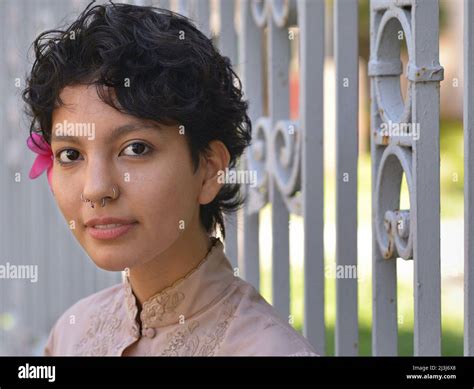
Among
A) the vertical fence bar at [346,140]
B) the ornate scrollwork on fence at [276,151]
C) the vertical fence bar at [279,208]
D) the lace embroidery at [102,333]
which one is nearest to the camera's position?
the lace embroidery at [102,333]

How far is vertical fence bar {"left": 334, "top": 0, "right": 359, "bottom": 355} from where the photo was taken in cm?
239

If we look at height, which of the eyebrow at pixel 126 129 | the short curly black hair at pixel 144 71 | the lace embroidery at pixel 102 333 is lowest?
the lace embroidery at pixel 102 333

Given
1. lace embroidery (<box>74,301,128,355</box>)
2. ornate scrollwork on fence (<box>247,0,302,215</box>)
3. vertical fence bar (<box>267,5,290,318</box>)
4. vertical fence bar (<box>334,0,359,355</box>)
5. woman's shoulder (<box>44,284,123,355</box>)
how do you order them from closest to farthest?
lace embroidery (<box>74,301,128,355</box>), woman's shoulder (<box>44,284,123,355</box>), vertical fence bar (<box>334,0,359,355</box>), ornate scrollwork on fence (<box>247,0,302,215</box>), vertical fence bar (<box>267,5,290,318</box>)

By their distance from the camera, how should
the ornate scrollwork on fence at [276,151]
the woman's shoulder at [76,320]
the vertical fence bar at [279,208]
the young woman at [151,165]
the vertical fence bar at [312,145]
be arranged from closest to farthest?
the young woman at [151,165] → the woman's shoulder at [76,320] → the vertical fence bar at [312,145] → the ornate scrollwork on fence at [276,151] → the vertical fence bar at [279,208]

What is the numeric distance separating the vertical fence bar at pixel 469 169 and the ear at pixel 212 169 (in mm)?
494

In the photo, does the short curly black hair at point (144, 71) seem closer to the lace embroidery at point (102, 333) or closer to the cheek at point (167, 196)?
the cheek at point (167, 196)

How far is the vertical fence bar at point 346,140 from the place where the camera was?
239cm

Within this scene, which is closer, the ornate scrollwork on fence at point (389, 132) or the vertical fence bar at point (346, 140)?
the ornate scrollwork on fence at point (389, 132)

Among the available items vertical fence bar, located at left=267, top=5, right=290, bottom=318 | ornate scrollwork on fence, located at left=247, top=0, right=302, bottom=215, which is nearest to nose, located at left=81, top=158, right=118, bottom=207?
ornate scrollwork on fence, located at left=247, top=0, right=302, bottom=215

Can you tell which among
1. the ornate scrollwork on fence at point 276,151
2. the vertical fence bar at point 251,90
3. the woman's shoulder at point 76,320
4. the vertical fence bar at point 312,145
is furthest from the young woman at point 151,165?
the vertical fence bar at point 251,90

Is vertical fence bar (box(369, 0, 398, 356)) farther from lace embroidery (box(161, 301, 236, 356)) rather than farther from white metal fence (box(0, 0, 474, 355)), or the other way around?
lace embroidery (box(161, 301, 236, 356))

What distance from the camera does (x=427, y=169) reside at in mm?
1926
